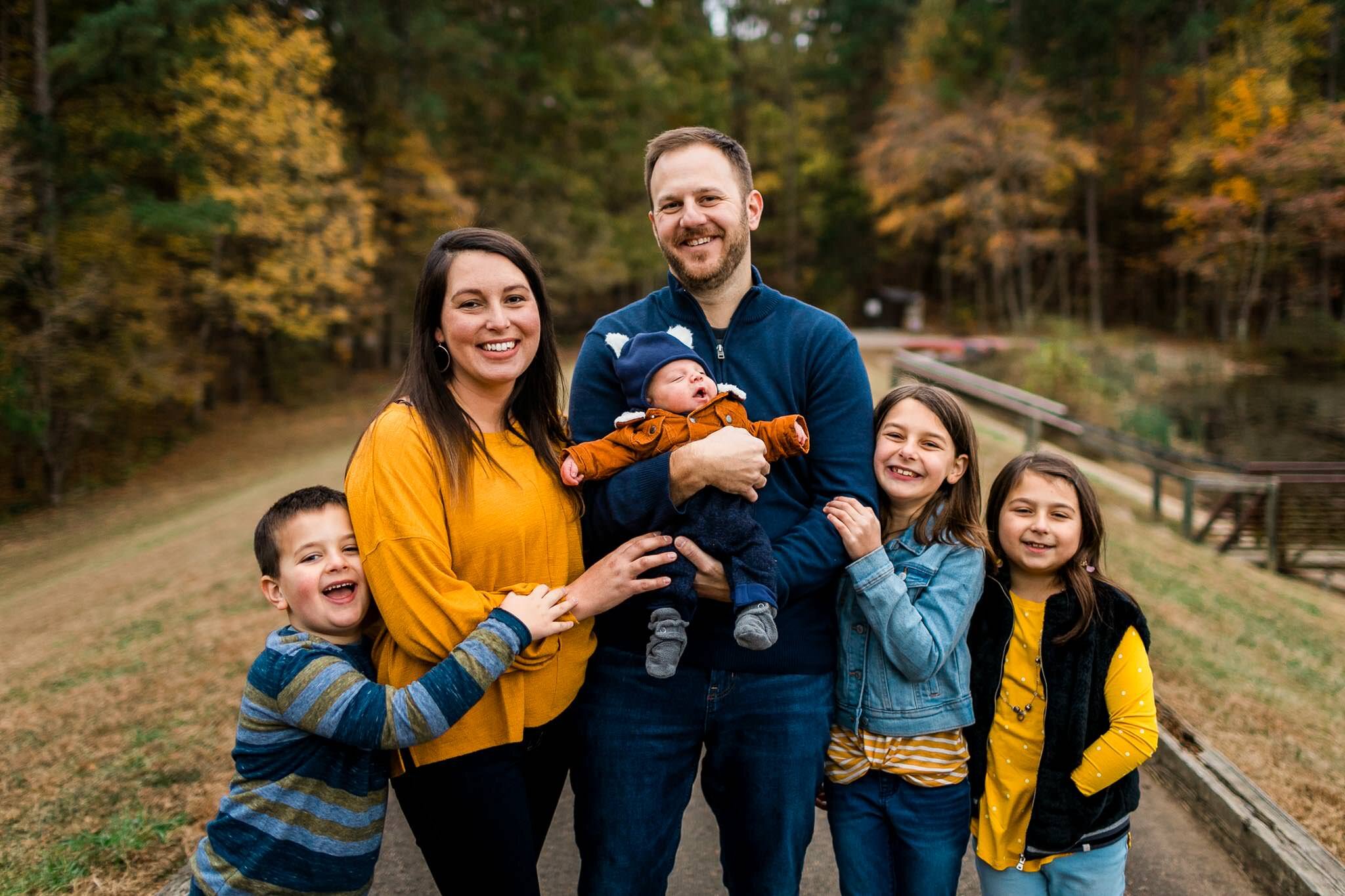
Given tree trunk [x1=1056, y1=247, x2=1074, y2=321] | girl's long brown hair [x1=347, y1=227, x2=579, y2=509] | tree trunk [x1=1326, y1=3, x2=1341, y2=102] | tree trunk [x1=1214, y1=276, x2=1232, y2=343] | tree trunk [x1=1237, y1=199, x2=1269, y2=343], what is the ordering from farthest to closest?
1. tree trunk [x1=1056, y1=247, x2=1074, y2=321]
2. tree trunk [x1=1214, y1=276, x2=1232, y2=343]
3. tree trunk [x1=1237, y1=199, x2=1269, y2=343]
4. tree trunk [x1=1326, y1=3, x2=1341, y2=102]
5. girl's long brown hair [x1=347, y1=227, x2=579, y2=509]

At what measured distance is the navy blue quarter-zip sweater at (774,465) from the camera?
2.07 metres

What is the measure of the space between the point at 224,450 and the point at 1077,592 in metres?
18.8

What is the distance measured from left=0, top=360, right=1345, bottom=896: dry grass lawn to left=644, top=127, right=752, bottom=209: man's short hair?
3.10 meters

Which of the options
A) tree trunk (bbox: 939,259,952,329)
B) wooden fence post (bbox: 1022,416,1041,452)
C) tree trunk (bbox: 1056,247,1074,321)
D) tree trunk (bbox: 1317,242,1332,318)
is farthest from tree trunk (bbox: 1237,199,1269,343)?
wooden fence post (bbox: 1022,416,1041,452)

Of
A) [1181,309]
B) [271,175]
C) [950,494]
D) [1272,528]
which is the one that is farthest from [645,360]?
[1181,309]

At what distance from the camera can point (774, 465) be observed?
7.21ft

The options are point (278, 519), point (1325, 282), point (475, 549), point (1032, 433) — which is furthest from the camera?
point (1325, 282)

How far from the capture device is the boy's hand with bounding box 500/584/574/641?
6.09 ft

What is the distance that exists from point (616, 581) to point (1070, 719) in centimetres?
134

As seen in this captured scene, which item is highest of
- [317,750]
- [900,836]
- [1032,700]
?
[317,750]

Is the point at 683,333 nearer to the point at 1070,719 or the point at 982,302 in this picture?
the point at 1070,719

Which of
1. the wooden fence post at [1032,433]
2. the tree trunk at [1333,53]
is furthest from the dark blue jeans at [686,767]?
the tree trunk at [1333,53]

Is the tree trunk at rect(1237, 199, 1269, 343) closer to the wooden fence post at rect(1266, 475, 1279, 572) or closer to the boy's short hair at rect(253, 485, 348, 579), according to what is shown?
the wooden fence post at rect(1266, 475, 1279, 572)

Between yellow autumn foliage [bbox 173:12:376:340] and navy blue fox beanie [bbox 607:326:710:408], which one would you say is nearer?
navy blue fox beanie [bbox 607:326:710:408]
